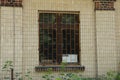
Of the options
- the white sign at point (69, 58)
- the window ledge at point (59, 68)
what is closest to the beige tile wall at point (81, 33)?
the window ledge at point (59, 68)

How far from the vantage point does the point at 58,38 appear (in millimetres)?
11523

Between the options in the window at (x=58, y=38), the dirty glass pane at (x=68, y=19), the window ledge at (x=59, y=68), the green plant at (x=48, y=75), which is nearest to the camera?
the green plant at (x=48, y=75)

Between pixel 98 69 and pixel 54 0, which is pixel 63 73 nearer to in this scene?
pixel 98 69

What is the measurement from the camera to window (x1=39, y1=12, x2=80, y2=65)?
1145 centimetres

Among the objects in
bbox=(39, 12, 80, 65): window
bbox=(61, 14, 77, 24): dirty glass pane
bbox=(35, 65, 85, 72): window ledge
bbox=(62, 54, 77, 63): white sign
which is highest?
bbox=(61, 14, 77, 24): dirty glass pane

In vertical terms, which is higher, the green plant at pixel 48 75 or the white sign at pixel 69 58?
the white sign at pixel 69 58

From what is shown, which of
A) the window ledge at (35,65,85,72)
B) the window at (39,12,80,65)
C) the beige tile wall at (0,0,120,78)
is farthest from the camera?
the window at (39,12,80,65)

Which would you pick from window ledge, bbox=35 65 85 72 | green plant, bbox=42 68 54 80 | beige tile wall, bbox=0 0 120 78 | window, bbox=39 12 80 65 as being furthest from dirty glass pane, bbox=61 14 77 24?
green plant, bbox=42 68 54 80

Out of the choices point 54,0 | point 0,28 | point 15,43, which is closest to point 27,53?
point 15,43

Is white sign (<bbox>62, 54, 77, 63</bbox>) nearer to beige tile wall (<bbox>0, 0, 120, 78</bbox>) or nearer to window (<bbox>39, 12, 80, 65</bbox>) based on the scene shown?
window (<bbox>39, 12, 80, 65</bbox>)

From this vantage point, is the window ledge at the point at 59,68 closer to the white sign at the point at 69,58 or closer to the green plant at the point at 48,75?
the green plant at the point at 48,75

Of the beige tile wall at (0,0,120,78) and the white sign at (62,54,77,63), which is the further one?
the white sign at (62,54,77,63)

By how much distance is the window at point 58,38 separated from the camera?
1145 centimetres

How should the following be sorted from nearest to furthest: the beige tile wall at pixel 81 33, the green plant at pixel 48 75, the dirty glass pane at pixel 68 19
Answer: the green plant at pixel 48 75 < the beige tile wall at pixel 81 33 < the dirty glass pane at pixel 68 19
